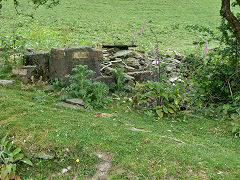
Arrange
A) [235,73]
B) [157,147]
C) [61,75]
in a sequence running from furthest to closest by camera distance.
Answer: [61,75] → [235,73] → [157,147]

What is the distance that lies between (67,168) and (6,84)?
3.55 m

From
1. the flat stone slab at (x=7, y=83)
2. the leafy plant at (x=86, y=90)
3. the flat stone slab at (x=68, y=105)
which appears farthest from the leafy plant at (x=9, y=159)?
the flat stone slab at (x=7, y=83)

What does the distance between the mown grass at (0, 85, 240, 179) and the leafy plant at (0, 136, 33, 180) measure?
5.0 inches

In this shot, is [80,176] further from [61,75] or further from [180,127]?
A: [61,75]

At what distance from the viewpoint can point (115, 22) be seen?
18.5 meters

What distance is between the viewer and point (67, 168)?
352cm

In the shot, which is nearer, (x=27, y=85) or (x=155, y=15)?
(x=27, y=85)

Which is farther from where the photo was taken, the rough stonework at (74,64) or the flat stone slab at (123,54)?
the flat stone slab at (123,54)

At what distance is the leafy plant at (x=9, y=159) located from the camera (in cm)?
329

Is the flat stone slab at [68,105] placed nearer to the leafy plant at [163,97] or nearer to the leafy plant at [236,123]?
the leafy plant at [163,97]

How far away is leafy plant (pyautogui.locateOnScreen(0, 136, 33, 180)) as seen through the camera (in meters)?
3.29

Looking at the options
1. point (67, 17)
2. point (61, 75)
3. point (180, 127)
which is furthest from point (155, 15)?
point (180, 127)

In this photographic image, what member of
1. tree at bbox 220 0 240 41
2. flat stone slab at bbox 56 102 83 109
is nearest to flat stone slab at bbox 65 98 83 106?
flat stone slab at bbox 56 102 83 109

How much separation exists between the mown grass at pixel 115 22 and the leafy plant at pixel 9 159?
5114 mm
